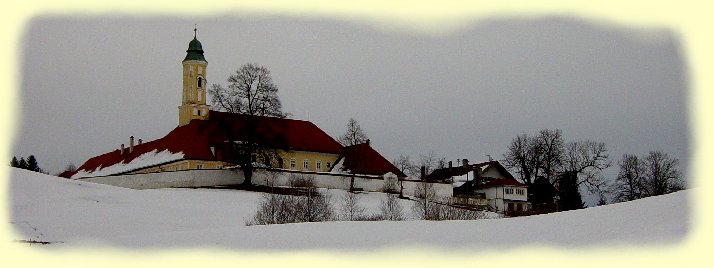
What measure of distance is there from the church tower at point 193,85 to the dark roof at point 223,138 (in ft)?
9.38

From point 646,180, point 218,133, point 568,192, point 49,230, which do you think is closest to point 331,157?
point 218,133

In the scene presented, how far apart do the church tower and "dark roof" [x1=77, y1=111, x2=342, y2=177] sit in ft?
9.38

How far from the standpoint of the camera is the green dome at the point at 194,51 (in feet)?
235

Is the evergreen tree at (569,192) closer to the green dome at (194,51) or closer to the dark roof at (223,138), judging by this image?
the dark roof at (223,138)

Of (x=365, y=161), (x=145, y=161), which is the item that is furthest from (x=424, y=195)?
(x=145, y=161)

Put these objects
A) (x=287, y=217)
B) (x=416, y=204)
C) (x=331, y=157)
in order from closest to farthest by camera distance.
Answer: (x=287, y=217) → (x=416, y=204) → (x=331, y=157)

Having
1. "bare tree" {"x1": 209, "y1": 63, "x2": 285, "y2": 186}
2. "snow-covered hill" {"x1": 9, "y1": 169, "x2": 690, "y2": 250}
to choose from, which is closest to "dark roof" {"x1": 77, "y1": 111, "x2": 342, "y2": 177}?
"bare tree" {"x1": 209, "y1": 63, "x2": 285, "y2": 186}

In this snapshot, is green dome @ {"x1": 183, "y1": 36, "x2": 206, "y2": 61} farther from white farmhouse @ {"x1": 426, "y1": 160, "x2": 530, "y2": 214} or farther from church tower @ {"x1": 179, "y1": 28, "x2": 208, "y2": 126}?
white farmhouse @ {"x1": 426, "y1": 160, "x2": 530, "y2": 214}

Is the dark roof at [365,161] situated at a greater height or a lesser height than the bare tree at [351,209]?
greater

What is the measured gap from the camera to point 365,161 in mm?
66188

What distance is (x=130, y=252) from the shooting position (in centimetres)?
1345

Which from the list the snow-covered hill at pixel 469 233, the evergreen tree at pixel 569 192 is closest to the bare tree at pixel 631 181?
the evergreen tree at pixel 569 192

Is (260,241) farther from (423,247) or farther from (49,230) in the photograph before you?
(49,230)

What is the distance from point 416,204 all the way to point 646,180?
23.7 m
